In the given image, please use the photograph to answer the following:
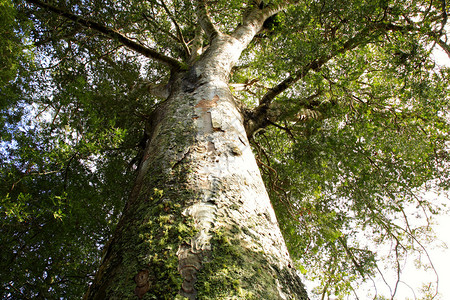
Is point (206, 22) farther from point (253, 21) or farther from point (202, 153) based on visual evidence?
point (202, 153)

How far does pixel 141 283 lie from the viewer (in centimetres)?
96

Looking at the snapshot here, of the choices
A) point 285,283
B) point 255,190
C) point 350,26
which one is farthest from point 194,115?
point 350,26

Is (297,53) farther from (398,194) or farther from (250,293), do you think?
(250,293)

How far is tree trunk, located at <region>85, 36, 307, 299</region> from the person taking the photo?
0.97 metres

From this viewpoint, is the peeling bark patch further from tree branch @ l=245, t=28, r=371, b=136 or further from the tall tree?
tree branch @ l=245, t=28, r=371, b=136

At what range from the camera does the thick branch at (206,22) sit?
4.79 m

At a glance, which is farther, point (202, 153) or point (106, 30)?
point (106, 30)

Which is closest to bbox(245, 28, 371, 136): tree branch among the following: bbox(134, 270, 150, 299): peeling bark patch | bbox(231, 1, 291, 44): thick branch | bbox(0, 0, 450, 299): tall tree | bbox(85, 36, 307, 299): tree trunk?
bbox(0, 0, 450, 299): tall tree

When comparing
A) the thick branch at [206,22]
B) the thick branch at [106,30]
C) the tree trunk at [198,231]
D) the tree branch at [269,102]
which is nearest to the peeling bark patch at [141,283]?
the tree trunk at [198,231]

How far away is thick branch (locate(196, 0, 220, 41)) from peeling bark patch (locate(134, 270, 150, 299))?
14.8 feet

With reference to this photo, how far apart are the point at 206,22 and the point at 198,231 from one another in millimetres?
4771

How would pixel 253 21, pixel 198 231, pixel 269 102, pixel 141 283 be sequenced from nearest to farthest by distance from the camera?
pixel 141 283, pixel 198 231, pixel 269 102, pixel 253 21

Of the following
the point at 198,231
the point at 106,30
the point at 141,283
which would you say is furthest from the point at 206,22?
the point at 141,283

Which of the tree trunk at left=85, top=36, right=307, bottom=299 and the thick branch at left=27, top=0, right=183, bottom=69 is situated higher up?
the thick branch at left=27, top=0, right=183, bottom=69
